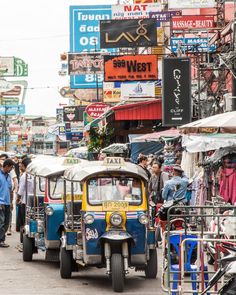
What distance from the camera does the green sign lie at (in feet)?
316

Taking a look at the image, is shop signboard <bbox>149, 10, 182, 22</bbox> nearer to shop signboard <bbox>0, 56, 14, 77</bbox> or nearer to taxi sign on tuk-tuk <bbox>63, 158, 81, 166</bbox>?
taxi sign on tuk-tuk <bbox>63, 158, 81, 166</bbox>

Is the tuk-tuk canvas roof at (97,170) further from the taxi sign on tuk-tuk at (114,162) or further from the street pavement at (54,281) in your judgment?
the street pavement at (54,281)

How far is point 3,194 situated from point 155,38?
1149 centimetres

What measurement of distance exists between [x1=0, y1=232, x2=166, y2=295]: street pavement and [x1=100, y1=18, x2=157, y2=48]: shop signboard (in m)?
13.6

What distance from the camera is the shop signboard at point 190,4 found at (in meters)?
29.0

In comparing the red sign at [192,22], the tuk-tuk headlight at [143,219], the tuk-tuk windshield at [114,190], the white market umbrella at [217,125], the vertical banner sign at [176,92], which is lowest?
the tuk-tuk headlight at [143,219]

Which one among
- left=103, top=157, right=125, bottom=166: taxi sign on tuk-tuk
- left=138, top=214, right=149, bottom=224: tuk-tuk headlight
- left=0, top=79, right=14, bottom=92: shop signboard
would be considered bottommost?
left=138, top=214, right=149, bottom=224: tuk-tuk headlight

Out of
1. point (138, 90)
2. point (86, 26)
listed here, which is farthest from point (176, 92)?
point (86, 26)

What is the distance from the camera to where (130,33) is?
27.9m

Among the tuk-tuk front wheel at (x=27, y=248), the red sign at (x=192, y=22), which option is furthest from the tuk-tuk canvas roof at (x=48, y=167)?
the red sign at (x=192, y=22)

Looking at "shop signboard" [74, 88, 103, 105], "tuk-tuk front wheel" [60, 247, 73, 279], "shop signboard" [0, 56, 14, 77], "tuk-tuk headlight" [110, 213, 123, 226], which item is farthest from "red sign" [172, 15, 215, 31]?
"shop signboard" [0, 56, 14, 77]

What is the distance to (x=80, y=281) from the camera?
13188 mm

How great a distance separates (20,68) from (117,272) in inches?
3431

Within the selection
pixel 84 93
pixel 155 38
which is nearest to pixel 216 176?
pixel 155 38
